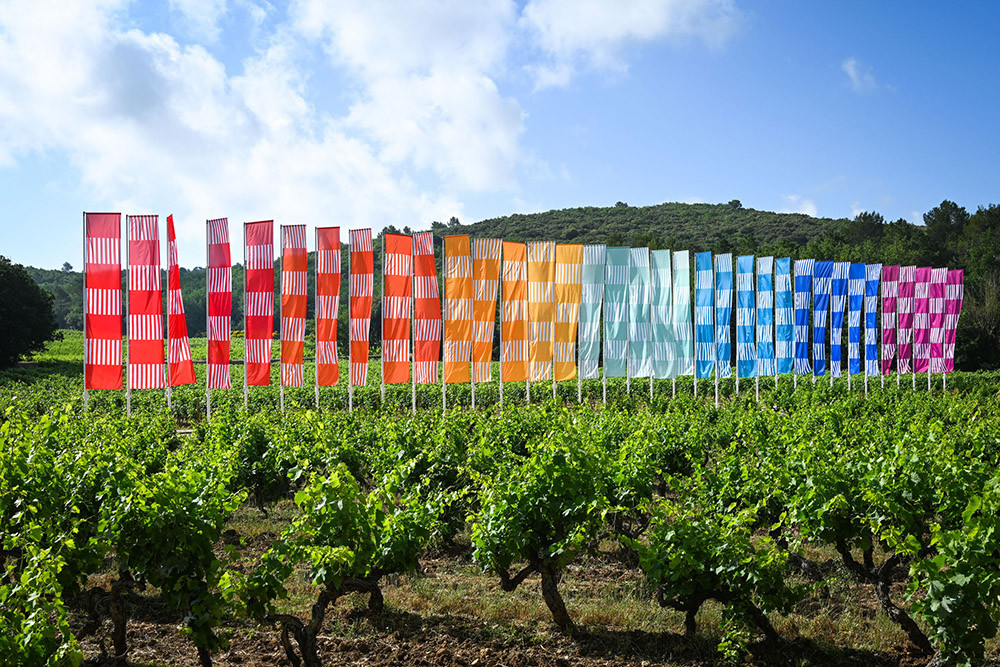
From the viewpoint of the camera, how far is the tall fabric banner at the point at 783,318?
2244 cm

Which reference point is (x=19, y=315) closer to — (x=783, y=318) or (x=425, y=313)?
(x=425, y=313)

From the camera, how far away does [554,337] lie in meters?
19.6

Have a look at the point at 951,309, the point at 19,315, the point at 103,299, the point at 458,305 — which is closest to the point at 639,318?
the point at 458,305

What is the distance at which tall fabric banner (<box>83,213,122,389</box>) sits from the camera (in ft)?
51.4

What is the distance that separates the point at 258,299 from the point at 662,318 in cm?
1149

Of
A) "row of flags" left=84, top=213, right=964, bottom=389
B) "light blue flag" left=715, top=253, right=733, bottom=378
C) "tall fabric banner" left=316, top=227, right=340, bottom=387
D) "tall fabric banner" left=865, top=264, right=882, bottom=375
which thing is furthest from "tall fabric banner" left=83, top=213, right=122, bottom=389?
"tall fabric banner" left=865, top=264, right=882, bottom=375

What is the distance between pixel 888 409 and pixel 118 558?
18.5m

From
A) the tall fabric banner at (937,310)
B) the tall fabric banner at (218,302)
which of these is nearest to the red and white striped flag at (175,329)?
the tall fabric banner at (218,302)

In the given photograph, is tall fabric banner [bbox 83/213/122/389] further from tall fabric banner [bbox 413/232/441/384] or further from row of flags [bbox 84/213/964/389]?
tall fabric banner [bbox 413/232/441/384]

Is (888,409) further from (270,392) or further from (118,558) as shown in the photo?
(270,392)

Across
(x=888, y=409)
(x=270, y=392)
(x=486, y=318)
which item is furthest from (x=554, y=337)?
(x=270, y=392)

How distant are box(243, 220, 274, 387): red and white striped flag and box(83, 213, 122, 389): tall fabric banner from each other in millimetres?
2826

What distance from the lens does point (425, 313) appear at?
18.0 meters

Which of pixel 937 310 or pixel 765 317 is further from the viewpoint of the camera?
pixel 937 310
